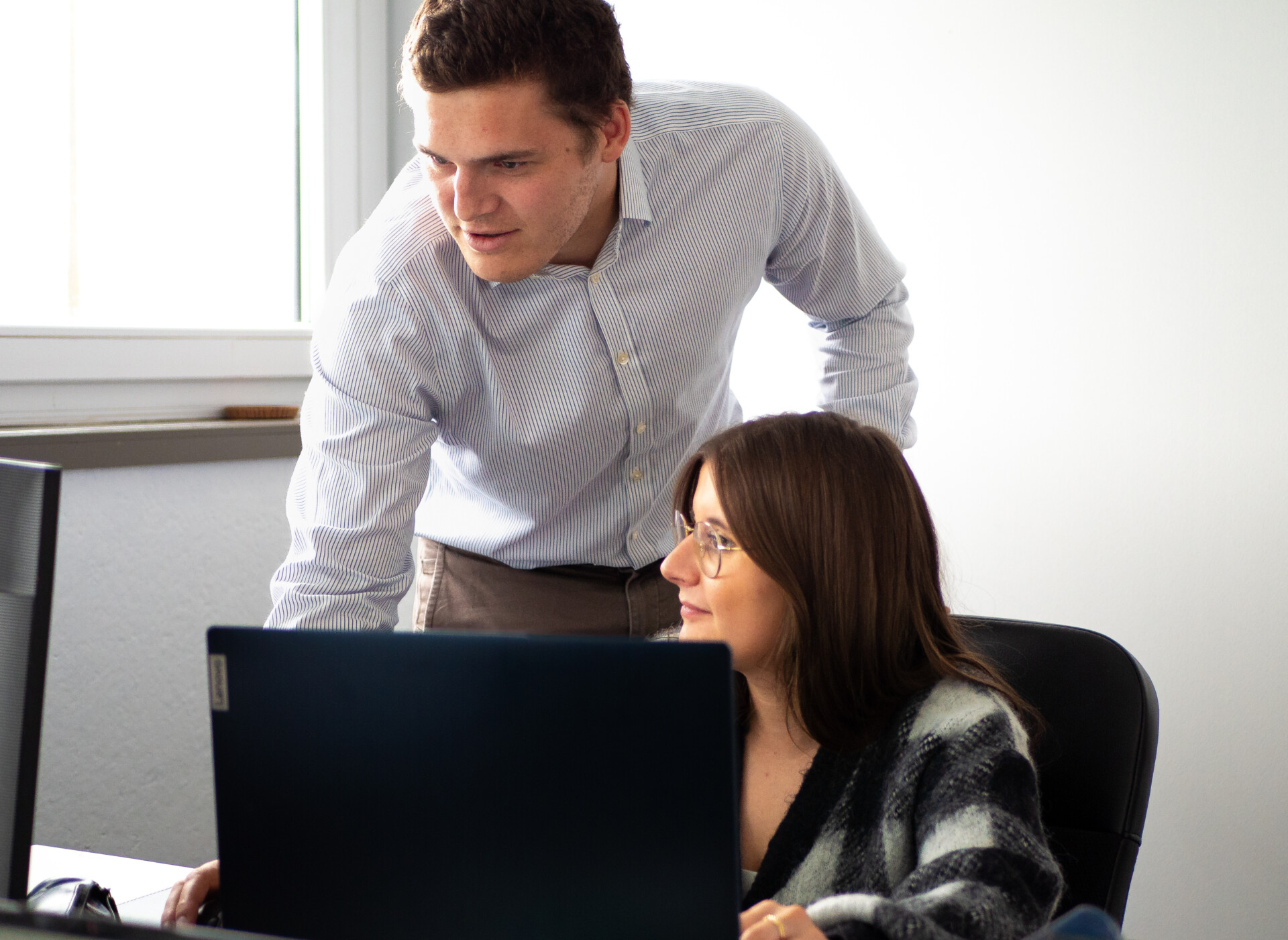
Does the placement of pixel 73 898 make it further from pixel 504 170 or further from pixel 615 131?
pixel 615 131

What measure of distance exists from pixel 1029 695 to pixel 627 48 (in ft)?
5.27

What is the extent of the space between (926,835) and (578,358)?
29.0 inches

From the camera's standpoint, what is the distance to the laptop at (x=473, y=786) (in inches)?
22.8

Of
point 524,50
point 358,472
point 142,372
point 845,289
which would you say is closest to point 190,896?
point 358,472

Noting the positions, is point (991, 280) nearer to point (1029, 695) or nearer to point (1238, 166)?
point (1238, 166)

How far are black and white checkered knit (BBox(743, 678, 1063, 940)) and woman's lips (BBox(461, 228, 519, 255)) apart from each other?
24.2 inches

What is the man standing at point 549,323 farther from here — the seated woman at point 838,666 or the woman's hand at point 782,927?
the woman's hand at point 782,927

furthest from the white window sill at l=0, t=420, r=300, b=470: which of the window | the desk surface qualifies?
the desk surface

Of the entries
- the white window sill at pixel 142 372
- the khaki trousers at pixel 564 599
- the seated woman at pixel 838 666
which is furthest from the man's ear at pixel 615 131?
the white window sill at pixel 142 372

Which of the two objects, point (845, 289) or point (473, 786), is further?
point (845, 289)

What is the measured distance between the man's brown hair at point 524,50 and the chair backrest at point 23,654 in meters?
0.61

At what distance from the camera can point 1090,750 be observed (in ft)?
3.61

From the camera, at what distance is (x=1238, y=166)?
1.70m

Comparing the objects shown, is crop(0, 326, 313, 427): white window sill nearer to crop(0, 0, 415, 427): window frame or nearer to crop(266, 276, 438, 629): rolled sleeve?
crop(0, 0, 415, 427): window frame
